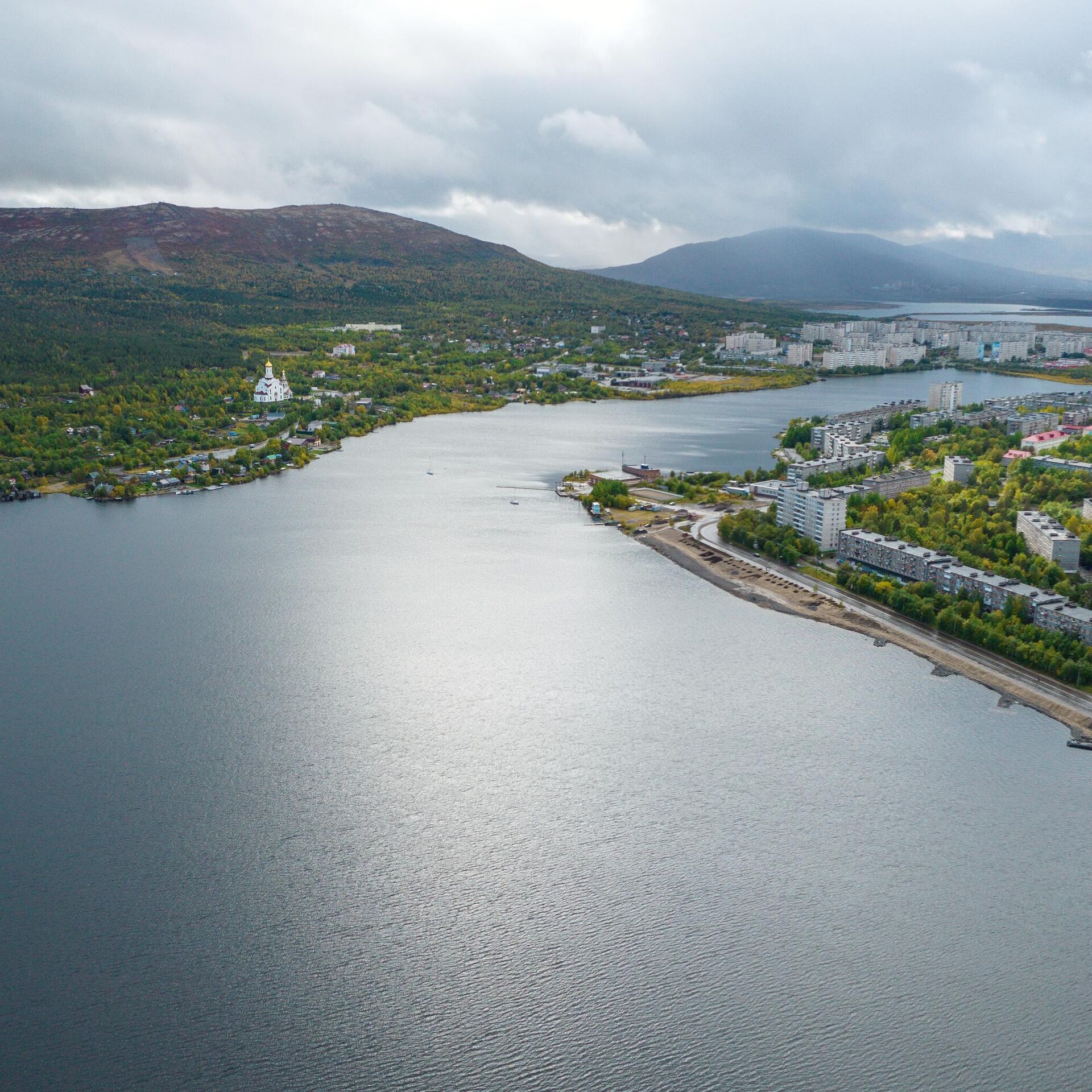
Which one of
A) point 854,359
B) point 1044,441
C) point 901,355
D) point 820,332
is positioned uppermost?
point 820,332

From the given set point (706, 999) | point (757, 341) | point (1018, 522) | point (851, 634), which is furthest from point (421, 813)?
point (757, 341)

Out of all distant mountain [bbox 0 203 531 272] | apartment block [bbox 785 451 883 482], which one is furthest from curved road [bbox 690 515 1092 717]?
distant mountain [bbox 0 203 531 272]

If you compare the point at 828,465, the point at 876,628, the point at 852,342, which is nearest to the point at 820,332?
the point at 852,342

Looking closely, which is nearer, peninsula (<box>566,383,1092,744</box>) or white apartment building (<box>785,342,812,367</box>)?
peninsula (<box>566,383,1092,744</box>)

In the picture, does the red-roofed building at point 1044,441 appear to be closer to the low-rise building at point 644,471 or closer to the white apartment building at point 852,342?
the low-rise building at point 644,471

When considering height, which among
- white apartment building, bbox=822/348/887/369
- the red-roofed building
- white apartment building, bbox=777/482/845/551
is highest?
white apartment building, bbox=822/348/887/369

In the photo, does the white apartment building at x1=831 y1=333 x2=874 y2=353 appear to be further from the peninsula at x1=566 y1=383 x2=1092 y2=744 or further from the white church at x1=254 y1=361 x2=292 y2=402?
the white church at x1=254 y1=361 x2=292 y2=402

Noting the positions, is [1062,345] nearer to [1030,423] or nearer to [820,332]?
[820,332]
